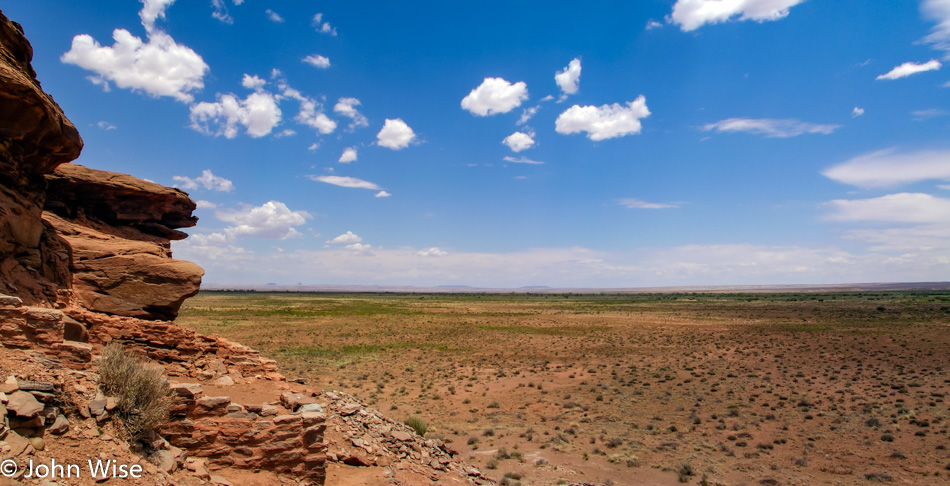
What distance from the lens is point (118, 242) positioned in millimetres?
12820

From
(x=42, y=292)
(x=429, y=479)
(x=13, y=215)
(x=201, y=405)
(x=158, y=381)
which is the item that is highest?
(x=13, y=215)

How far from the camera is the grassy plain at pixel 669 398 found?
15.2m

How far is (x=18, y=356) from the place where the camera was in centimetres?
694

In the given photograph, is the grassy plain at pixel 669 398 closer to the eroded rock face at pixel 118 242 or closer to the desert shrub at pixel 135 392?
the desert shrub at pixel 135 392

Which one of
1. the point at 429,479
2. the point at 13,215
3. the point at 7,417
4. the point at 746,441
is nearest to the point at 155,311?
the point at 13,215

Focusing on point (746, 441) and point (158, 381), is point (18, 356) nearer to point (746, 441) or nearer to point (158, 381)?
point (158, 381)

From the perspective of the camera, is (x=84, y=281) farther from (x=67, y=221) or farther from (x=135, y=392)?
(x=135, y=392)

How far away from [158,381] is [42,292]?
16.1ft

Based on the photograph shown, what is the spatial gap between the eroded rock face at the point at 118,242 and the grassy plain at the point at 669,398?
11264 millimetres

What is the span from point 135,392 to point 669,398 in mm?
23553

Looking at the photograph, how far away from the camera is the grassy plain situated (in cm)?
1517

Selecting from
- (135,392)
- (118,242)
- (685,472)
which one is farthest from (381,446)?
(685,472)

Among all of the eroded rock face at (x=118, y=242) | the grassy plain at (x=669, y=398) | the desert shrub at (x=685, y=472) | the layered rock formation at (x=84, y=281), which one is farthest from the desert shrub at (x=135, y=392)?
the desert shrub at (x=685, y=472)

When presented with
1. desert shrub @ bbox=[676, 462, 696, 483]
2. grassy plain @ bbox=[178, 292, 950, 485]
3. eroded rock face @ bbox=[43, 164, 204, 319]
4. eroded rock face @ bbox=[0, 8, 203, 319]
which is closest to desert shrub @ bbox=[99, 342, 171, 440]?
eroded rock face @ bbox=[0, 8, 203, 319]
